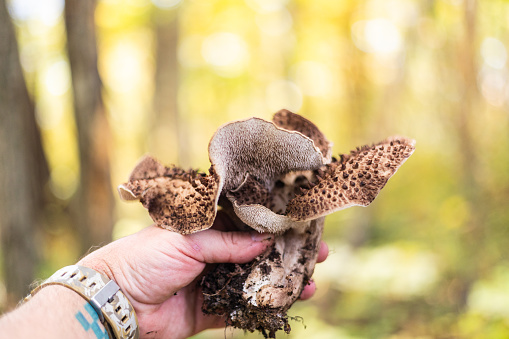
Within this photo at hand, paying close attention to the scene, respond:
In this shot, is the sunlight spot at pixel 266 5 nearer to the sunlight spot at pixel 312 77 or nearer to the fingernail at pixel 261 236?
the sunlight spot at pixel 312 77

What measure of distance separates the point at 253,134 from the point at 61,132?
30819 millimetres

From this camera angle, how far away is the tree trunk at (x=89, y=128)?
661cm

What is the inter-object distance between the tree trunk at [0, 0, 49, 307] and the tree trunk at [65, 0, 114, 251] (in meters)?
0.98

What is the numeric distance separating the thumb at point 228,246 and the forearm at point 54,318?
0.75 metres

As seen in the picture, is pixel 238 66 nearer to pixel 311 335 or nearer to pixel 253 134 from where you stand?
pixel 311 335

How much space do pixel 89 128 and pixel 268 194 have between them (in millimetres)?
5173

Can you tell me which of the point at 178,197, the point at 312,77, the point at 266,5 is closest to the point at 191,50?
the point at 266,5

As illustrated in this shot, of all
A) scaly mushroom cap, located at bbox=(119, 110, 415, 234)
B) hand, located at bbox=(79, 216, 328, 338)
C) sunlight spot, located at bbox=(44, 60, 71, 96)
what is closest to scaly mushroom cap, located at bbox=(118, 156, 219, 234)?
scaly mushroom cap, located at bbox=(119, 110, 415, 234)

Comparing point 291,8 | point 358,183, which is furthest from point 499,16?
point 291,8

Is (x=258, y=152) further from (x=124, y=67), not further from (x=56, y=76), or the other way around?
(x=124, y=67)

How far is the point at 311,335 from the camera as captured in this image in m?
7.18

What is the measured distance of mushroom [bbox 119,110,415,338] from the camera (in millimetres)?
2244

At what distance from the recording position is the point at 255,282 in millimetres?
2568

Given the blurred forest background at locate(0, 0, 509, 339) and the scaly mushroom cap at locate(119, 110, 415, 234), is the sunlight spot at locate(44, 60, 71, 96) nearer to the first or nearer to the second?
the blurred forest background at locate(0, 0, 509, 339)
